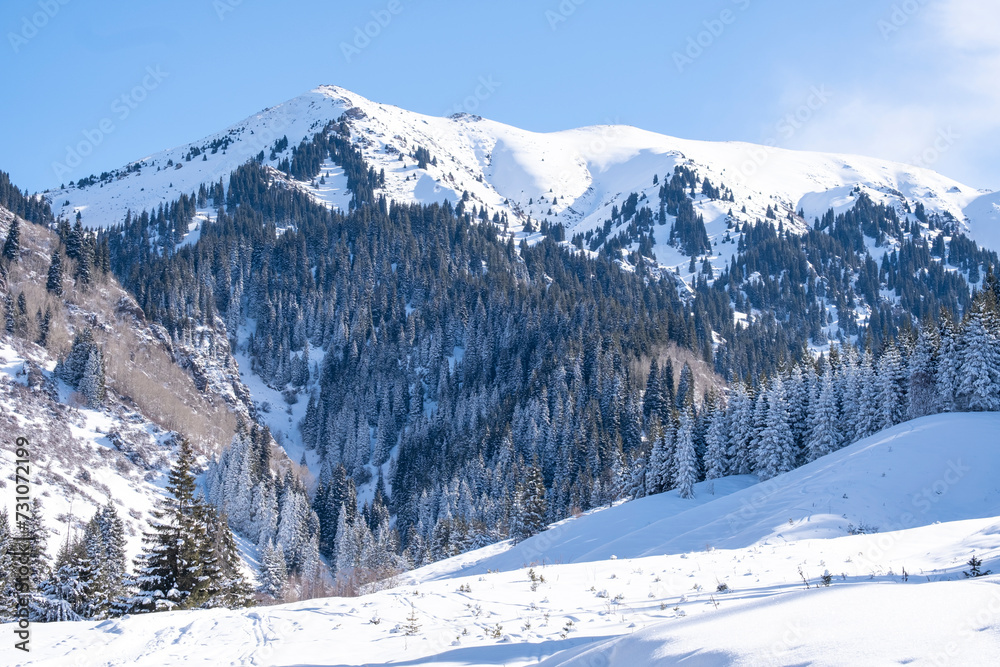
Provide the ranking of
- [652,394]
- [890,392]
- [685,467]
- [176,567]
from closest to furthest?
[176,567]
[685,467]
[890,392]
[652,394]

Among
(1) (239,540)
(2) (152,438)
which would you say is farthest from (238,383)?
(1) (239,540)

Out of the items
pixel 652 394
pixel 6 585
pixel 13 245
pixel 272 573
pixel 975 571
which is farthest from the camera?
pixel 13 245

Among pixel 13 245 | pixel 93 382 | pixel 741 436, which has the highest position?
pixel 13 245

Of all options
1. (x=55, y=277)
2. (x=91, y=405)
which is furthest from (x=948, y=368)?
(x=55, y=277)

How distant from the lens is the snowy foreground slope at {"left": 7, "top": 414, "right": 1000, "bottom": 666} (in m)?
6.19

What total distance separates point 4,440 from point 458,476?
56482 mm

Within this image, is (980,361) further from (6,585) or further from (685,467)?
(6,585)

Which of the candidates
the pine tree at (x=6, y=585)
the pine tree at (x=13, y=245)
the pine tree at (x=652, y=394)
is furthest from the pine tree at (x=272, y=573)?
the pine tree at (x=13, y=245)

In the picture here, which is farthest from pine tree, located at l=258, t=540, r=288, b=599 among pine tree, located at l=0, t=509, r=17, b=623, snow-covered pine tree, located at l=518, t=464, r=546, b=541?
pine tree, located at l=0, t=509, r=17, b=623

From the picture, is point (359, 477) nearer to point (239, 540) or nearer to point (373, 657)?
point (239, 540)

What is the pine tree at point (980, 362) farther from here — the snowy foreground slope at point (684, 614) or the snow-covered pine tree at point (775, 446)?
the snowy foreground slope at point (684, 614)

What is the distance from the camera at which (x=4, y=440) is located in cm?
6931

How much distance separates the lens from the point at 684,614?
10.6m

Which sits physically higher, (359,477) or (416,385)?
(416,385)
